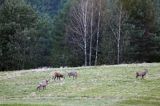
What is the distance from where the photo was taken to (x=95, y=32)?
66688 mm

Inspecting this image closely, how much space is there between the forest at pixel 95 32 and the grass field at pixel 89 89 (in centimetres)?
2054

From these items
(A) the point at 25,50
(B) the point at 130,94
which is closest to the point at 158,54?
(A) the point at 25,50

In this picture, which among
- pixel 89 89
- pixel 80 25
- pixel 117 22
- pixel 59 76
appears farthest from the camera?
pixel 80 25

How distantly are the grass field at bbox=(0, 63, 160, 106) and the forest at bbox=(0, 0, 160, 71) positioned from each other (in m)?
20.5

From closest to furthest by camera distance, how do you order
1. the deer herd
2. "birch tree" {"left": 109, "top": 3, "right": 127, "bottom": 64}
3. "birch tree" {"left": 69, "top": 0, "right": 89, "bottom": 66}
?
1. the deer herd
2. "birch tree" {"left": 69, "top": 0, "right": 89, "bottom": 66}
3. "birch tree" {"left": 109, "top": 3, "right": 127, "bottom": 64}

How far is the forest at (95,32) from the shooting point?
64875mm

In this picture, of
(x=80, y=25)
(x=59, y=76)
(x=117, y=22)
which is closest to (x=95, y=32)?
(x=80, y=25)

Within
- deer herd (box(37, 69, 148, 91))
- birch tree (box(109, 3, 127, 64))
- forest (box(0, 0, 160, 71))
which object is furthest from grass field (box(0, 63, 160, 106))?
forest (box(0, 0, 160, 71))

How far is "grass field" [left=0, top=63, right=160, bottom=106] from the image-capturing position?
98.4 ft

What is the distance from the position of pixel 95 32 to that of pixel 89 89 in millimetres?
32404

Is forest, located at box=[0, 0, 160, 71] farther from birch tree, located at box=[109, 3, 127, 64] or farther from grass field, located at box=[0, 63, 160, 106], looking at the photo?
grass field, located at box=[0, 63, 160, 106]

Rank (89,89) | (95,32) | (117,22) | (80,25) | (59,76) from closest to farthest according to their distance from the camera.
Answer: (89,89) → (59,76) → (117,22) → (80,25) → (95,32)

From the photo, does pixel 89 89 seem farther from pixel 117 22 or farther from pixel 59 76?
pixel 117 22

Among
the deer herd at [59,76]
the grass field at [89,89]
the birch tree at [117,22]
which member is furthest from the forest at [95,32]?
the deer herd at [59,76]
